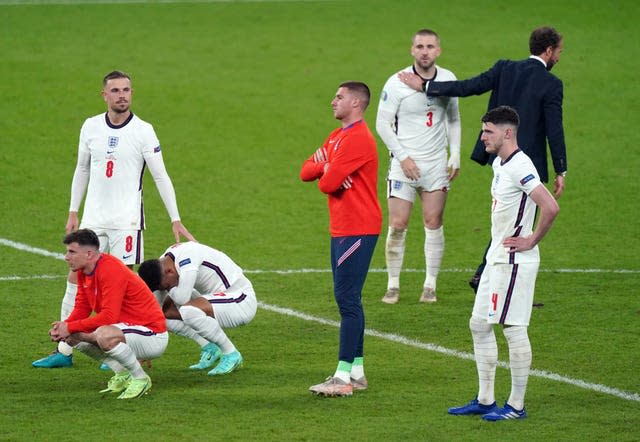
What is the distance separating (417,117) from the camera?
12.9 metres

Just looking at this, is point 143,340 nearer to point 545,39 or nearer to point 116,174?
point 116,174

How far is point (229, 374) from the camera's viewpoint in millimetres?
10227

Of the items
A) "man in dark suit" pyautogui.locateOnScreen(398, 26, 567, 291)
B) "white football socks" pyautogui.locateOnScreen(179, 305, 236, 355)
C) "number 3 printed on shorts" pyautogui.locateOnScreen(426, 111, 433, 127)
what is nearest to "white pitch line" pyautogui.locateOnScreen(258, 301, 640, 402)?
"man in dark suit" pyautogui.locateOnScreen(398, 26, 567, 291)

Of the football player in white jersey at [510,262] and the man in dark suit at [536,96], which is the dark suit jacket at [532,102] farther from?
the football player in white jersey at [510,262]

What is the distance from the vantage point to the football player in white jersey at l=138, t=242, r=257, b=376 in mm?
10180

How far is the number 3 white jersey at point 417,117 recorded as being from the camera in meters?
12.8

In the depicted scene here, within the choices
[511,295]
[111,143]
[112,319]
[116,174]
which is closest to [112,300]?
[112,319]

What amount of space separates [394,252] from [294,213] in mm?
5074

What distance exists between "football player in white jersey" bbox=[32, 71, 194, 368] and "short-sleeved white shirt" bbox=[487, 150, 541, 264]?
286 centimetres

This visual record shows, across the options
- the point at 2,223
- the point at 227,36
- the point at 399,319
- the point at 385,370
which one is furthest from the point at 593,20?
the point at 385,370

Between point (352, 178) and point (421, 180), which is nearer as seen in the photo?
point (352, 178)

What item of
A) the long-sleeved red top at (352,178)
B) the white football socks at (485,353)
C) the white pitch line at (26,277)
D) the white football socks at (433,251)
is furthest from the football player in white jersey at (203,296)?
the white pitch line at (26,277)

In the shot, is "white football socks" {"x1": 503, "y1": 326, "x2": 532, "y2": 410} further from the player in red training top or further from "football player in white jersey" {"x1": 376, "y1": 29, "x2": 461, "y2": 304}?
"football player in white jersey" {"x1": 376, "y1": 29, "x2": 461, "y2": 304}

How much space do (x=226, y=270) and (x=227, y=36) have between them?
17520mm
